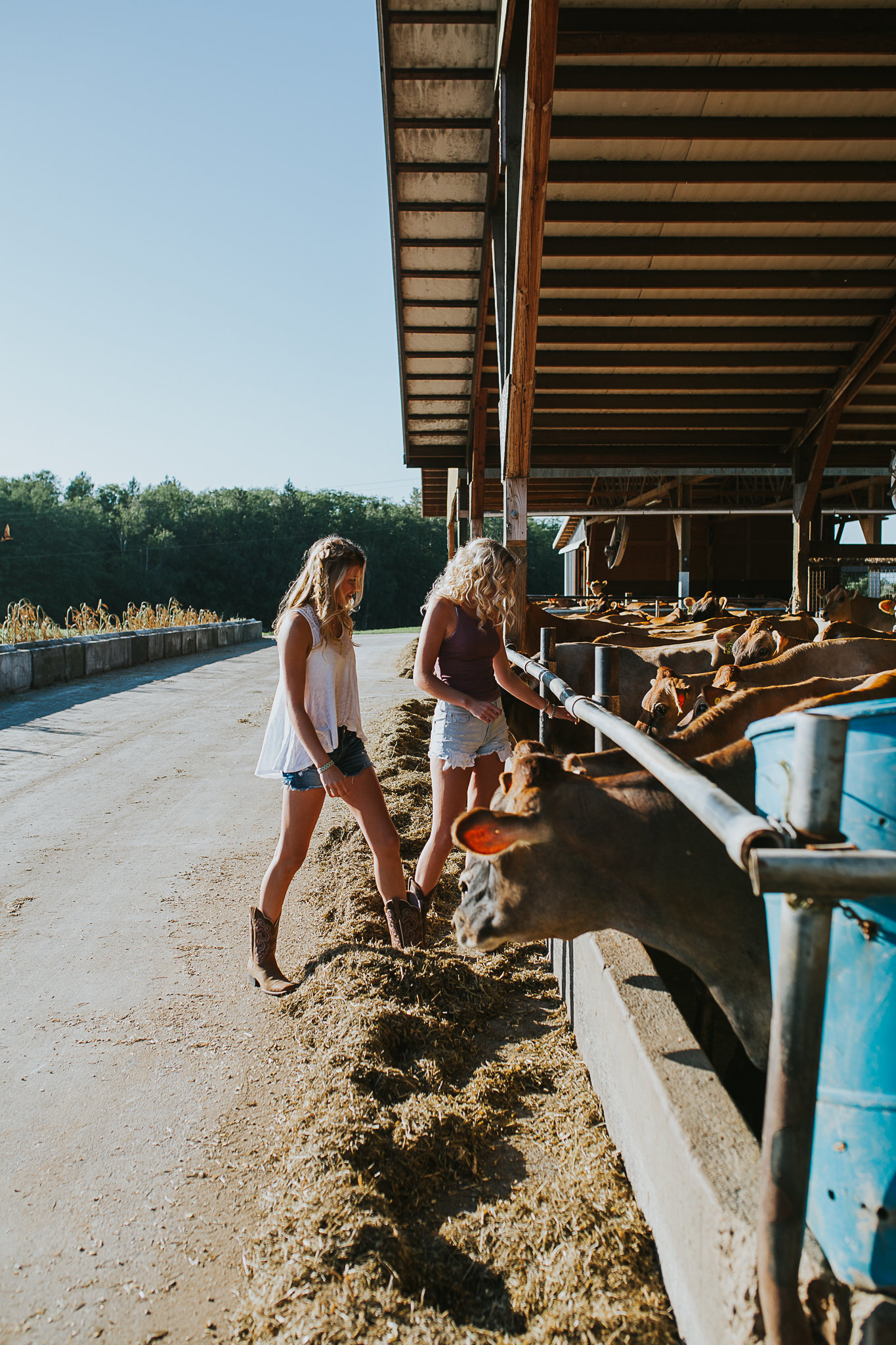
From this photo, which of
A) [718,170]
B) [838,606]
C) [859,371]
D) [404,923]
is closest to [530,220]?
[718,170]

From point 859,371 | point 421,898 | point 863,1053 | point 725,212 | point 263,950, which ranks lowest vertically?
point 263,950

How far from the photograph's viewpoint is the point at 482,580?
3912 millimetres

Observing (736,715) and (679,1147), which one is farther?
(736,715)

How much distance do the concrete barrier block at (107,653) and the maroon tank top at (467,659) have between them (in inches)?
516

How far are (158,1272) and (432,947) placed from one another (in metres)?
1.90

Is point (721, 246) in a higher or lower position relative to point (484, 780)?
higher

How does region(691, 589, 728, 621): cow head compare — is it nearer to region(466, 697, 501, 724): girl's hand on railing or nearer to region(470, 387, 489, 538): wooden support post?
region(470, 387, 489, 538): wooden support post

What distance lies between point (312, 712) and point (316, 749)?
25cm

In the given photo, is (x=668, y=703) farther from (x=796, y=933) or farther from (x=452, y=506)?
(x=452, y=506)

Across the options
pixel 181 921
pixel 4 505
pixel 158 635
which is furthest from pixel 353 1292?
pixel 4 505

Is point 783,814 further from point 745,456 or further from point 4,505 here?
point 4,505

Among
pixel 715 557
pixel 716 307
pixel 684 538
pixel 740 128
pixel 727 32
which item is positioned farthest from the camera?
pixel 715 557

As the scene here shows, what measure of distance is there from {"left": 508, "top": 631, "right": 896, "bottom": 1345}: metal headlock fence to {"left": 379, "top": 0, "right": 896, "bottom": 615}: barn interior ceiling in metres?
5.10

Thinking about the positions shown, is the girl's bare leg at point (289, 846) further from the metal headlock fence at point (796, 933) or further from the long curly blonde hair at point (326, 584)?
the metal headlock fence at point (796, 933)
